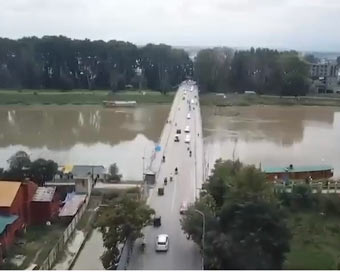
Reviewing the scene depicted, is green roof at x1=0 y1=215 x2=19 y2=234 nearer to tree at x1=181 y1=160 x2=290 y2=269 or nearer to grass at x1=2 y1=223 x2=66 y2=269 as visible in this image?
grass at x1=2 y1=223 x2=66 y2=269

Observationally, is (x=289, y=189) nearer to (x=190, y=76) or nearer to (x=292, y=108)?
(x=292, y=108)

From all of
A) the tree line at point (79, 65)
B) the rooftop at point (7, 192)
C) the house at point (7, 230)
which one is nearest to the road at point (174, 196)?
the house at point (7, 230)

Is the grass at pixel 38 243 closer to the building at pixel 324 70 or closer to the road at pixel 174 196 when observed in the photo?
the road at pixel 174 196

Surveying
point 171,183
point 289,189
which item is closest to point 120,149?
point 171,183

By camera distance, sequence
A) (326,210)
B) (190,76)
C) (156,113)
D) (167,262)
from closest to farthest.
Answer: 1. (167,262)
2. (326,210)
3. (156,113)
4. (190,76)

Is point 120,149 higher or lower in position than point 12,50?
lower

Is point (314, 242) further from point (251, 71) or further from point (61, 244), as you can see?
point (251, 71)
